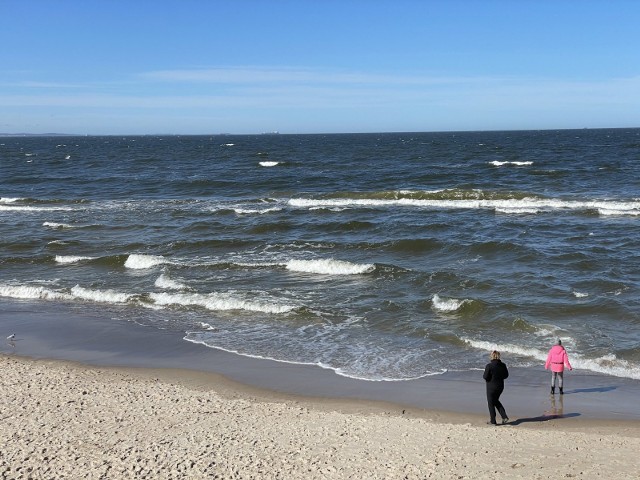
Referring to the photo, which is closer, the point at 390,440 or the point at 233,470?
the point at 233,470

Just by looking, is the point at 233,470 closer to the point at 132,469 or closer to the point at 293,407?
the point at 132,469

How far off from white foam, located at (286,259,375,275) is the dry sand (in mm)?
10601

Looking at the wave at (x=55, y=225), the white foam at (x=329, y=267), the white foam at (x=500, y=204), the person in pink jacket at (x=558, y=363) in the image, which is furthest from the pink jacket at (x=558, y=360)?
the wave at (x=55, y=225)

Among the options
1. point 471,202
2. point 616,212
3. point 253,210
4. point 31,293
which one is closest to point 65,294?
point 31,293

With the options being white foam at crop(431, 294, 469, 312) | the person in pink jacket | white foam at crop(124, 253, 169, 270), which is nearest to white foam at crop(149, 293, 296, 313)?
white foam at crop(431, 294, 469, 312)

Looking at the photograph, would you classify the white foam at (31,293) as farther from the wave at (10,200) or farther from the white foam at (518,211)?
the wave at (10,200)

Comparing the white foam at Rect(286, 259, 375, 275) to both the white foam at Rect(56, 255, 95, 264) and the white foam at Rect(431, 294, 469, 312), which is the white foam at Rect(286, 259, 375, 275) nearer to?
the white foam at Rect(431, 294, 469, 312)

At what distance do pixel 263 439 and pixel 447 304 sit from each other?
9552mm

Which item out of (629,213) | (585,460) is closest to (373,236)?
(629,213)

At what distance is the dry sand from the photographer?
8.91 metres

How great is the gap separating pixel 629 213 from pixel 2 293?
28.4m

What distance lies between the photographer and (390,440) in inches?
393

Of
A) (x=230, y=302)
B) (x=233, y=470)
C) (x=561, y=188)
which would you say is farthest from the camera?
(x=561, y=188)

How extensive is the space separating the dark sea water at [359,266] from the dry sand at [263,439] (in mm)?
2783
